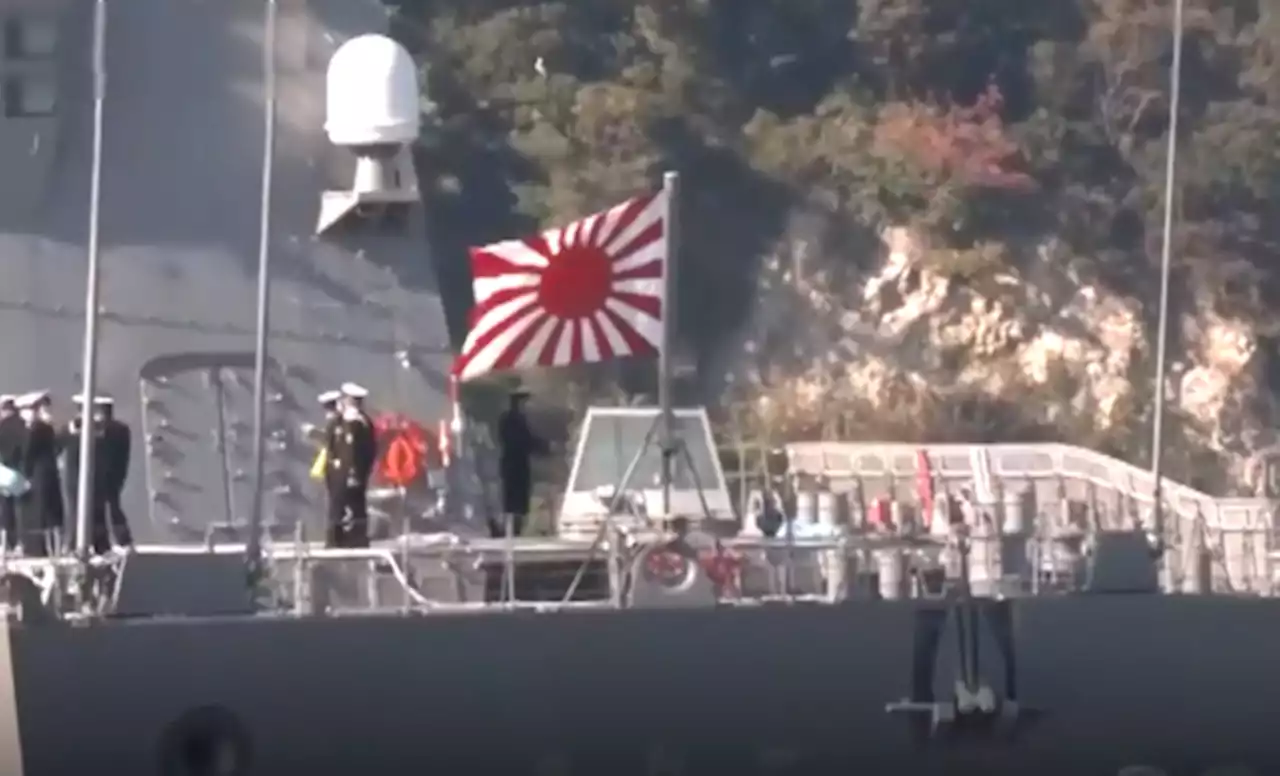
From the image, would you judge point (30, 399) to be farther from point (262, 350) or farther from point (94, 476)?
point (262, 350)

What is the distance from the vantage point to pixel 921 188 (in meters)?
54.5

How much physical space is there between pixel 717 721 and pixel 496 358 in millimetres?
2481

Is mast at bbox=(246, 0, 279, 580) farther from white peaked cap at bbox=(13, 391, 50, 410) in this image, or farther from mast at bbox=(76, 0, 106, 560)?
white peaked cap at bbox=(13, 391, 50, 410)

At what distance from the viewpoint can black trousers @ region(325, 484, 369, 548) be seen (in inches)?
835

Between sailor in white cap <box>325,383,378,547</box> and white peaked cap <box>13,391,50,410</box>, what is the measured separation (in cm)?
173

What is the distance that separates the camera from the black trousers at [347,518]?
835 inches

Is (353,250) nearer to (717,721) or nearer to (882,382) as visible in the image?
(717,721)

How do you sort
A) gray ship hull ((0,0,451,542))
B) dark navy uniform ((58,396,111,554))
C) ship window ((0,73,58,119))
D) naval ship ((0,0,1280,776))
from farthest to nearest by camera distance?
ship window ((0,73,58,119)), gray ship hull ((0,0,451,542)), dark navy uniform ((58,396,111,554)), naval ship ((0,0,1280,776))

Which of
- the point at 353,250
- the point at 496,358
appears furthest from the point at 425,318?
the point at 496,358

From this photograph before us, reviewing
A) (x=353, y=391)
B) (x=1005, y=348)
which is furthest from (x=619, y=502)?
(x=1005, y=348)

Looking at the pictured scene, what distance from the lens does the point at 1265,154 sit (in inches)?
2084

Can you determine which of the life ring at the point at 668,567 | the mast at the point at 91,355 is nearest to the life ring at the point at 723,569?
the life ring at the point at 668,567

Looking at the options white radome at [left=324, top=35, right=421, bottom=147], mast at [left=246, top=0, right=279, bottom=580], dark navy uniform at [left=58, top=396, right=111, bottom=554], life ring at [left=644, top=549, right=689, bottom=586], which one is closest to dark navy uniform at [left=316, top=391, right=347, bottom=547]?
mast at [left=246, top=0, right=279, bottom=580]

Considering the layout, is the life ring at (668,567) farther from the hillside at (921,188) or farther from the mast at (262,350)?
the hillside at (921,188)
